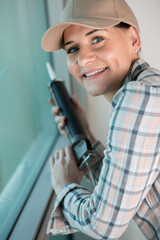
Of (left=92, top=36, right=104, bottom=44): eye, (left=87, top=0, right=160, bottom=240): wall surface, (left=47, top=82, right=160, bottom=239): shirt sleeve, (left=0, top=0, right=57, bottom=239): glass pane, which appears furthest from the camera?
(left=87, top=0, right=160, bottom=240): wall surface

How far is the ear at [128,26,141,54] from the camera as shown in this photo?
24.7 inches

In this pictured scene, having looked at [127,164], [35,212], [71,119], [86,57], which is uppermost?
[86,57]

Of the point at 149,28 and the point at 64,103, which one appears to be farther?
the point at 149,28

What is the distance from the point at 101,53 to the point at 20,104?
38 cm

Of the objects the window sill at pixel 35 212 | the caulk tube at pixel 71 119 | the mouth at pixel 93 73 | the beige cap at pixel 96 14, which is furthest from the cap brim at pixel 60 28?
the window sill at pixel 35 212

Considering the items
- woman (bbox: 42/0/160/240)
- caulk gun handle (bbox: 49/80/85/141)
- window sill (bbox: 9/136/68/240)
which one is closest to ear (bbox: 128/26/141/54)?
woman (bbox: 42/0/160/240)

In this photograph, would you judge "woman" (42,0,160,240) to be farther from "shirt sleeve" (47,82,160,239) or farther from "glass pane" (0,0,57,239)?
"glass pane" (0,0,57,239)

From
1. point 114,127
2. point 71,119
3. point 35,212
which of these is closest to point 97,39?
point 114,127

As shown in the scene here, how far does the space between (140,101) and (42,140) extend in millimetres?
672

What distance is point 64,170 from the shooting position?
0.70 metres

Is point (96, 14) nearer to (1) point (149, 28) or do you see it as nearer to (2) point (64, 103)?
(2) point (64, 103)

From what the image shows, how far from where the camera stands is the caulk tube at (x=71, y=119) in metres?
0.78

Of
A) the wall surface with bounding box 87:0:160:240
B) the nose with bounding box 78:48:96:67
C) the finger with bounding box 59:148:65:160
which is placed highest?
the nose with bounding box 78:48:96:67

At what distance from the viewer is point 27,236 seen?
60cm
